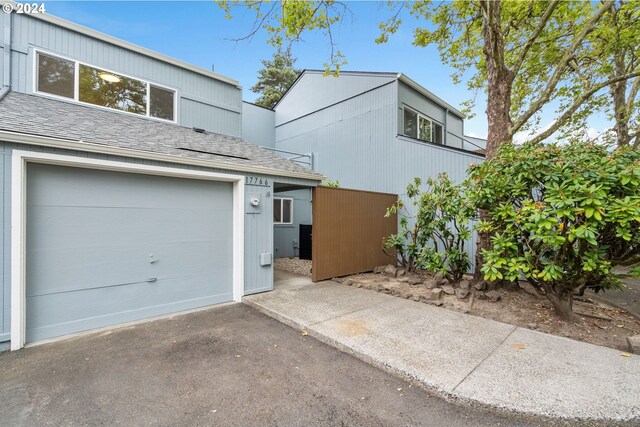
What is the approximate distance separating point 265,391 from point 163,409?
0.84 meters

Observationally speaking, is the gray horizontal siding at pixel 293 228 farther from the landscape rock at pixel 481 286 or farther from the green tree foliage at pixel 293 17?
the landscape rock at pixel 481 286

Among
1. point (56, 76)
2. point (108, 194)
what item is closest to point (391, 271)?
point (108, 194)

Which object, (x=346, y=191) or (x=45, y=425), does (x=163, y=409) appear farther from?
(x=346, y=191)

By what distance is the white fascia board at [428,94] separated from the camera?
8.76 metres

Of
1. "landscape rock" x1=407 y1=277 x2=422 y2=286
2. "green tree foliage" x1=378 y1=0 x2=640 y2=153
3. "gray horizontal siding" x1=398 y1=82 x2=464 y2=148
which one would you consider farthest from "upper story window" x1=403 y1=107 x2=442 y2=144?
"landscape rock" x1=407 y1=277 x2=422 y2=286

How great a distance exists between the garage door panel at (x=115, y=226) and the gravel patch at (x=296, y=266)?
3.20m

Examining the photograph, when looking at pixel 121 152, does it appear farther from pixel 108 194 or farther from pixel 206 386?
pixel 206 386

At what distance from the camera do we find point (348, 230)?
707 centimetres

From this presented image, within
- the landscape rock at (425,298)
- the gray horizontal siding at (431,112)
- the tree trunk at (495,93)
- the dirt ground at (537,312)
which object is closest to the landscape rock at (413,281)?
the dirt ground at (537,312)

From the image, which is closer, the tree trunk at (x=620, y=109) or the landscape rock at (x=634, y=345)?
the landscape rock at (x=634, y=345)

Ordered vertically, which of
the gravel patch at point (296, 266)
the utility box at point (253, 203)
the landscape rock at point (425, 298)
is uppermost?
the utility box at point (253, 203)

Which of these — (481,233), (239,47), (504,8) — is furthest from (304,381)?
(504,8)

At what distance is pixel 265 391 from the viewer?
99.2 inches

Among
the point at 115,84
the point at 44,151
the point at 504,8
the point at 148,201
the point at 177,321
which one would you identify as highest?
the point at 504,8
